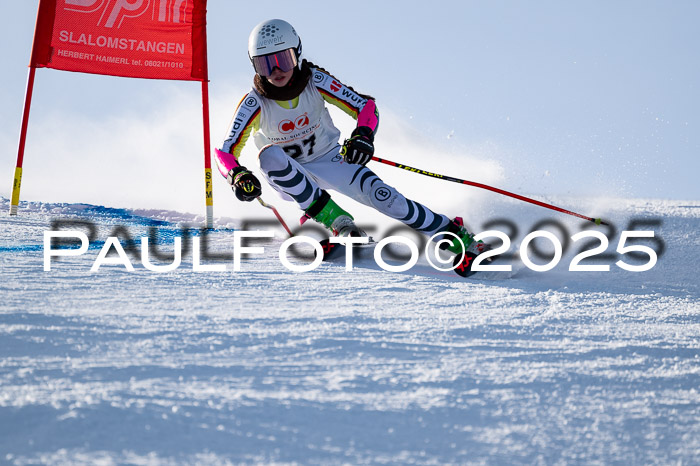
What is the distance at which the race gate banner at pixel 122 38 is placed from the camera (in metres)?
5.88

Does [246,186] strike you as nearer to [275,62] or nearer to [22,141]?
[275,62]

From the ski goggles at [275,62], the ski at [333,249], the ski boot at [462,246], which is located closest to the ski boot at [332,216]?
the ski at [333,249]

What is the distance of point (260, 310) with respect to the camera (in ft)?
7.00

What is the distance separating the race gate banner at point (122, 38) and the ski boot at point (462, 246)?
140 inches

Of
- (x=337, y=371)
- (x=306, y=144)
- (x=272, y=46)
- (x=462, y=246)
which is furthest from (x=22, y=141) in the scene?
(x=337, y=371)

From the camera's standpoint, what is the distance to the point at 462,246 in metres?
3.54

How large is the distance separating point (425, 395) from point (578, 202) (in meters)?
4.17

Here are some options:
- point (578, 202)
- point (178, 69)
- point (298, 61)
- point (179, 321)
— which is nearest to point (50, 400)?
point (179, 321)

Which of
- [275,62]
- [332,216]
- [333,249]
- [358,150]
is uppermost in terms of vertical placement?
[275,62]

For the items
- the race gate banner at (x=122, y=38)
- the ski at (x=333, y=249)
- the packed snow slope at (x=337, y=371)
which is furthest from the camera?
the race gate banner at (x=122, y=38)

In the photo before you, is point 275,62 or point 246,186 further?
point 275,62

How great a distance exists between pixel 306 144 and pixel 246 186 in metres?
0.65

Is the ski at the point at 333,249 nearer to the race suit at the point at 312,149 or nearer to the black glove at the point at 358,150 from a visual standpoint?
the race suit at the point at 312,149

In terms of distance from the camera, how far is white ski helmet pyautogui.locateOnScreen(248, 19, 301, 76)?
11.2 ft
